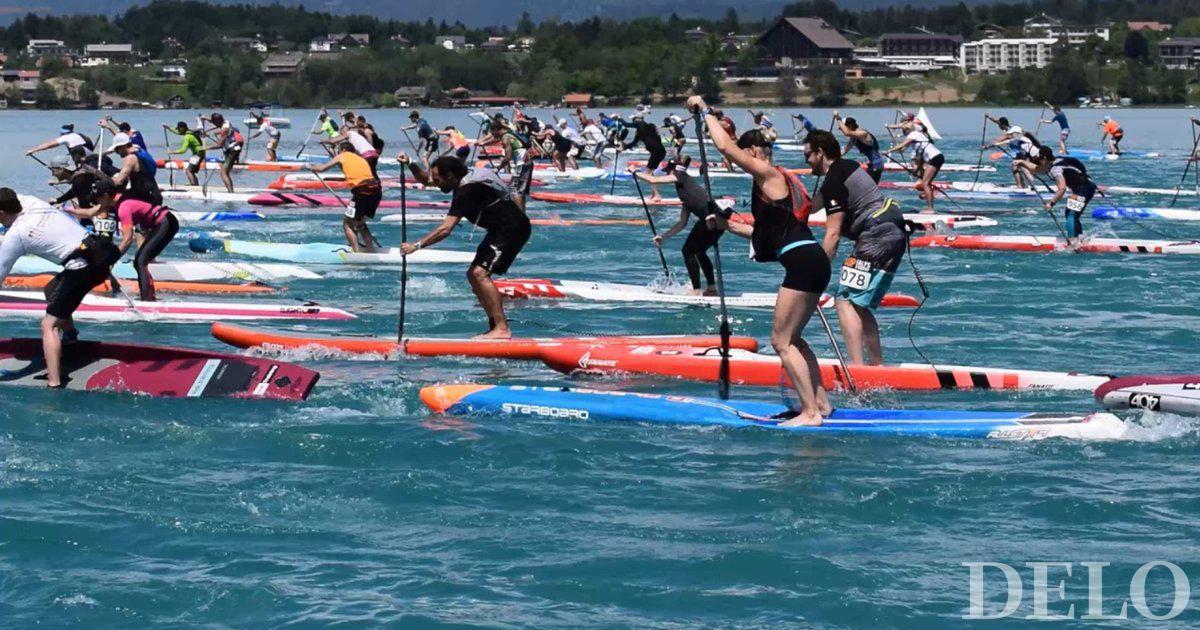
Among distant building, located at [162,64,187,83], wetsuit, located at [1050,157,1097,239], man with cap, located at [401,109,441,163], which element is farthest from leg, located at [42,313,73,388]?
distant building, located at [162,64,187,83]

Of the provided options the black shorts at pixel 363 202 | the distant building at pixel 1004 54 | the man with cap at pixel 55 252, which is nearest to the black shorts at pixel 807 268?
the man with cap at pixel 55 252

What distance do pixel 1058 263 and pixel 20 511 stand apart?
16822 millimetres

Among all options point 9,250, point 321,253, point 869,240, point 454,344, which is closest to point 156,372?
point 9,250

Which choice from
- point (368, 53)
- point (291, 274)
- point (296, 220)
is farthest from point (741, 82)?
point (291, 274)

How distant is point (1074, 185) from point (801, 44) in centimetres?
15636

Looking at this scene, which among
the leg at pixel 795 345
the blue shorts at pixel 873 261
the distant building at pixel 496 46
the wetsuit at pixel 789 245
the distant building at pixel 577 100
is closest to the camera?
the wetsuit at pixel 789 245

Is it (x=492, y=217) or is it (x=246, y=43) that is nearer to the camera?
(x=492, y=217)

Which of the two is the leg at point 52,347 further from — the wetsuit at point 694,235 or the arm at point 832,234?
the wetsuit at point 694,235

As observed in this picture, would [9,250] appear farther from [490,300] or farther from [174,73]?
[174,73]

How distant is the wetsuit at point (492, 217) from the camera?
15.7 m

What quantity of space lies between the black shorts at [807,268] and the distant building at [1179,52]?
139580 millimetres

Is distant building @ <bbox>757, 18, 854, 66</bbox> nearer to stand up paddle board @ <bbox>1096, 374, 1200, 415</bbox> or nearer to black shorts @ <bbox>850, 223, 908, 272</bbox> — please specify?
black shorts @ <bbox>850, 223, 908, 272</bbox>

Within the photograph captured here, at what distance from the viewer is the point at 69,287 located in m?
13.3

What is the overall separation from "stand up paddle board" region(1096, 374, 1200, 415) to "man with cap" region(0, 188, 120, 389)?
7928mm
